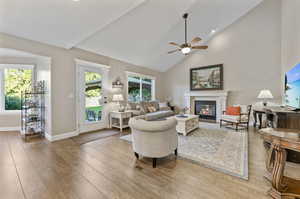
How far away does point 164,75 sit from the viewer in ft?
28.1

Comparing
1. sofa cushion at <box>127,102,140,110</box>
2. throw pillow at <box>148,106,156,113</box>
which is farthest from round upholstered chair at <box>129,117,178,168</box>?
throw pillow at <box>148,106,156,113</box>

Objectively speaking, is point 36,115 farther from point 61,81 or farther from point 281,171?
point 281,171

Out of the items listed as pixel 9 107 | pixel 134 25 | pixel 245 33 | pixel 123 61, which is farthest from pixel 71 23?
pixel 245 33

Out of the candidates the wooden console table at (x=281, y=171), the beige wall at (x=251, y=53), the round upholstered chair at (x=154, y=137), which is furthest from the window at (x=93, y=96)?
the beige wall at (x=251, y=53)

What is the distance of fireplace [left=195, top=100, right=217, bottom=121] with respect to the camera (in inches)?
262

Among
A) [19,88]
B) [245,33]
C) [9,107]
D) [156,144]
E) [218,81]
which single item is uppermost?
[245,33]

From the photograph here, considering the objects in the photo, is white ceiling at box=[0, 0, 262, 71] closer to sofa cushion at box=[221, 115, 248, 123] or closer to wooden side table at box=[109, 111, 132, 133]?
wooden side table at box=[109, 111, 132, 133]

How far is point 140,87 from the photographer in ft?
23.9

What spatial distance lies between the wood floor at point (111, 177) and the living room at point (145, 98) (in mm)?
20

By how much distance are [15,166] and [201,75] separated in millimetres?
7101

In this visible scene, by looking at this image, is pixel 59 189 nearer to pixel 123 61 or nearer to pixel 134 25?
pixel 134 25

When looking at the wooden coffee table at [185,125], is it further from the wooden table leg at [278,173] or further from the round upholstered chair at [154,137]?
the wooden table leg at [278,173]

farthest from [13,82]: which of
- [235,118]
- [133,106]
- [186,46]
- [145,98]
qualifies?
[235,118]

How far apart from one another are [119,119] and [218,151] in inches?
138
